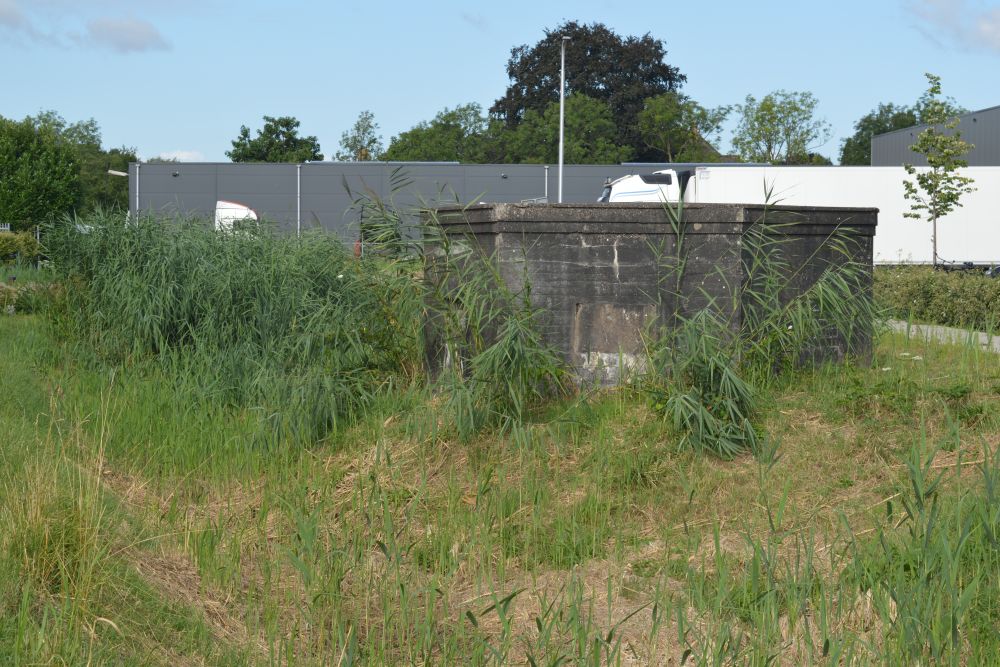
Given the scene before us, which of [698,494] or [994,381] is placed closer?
[698,494]

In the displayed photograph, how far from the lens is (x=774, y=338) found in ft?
25.6

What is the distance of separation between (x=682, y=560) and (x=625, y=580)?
327 millimetres

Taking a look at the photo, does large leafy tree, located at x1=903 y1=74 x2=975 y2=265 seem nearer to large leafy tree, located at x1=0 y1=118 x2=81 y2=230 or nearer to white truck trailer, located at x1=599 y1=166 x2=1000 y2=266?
white truck trailer, located at x1=599 y1=166 x2=1000 y2=266

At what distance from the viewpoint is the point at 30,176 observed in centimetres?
5497

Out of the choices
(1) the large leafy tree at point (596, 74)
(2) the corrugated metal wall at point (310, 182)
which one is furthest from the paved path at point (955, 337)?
(1) the large leafy tree at point (596, 74)

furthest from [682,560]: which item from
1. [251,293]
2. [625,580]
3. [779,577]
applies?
[251,293]

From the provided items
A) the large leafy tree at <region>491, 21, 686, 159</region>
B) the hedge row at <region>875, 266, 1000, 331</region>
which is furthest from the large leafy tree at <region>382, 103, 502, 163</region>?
the hedge row at <region>875, 266, 1000, 331</region>

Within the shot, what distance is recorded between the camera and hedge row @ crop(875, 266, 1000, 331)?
12812 millimetres

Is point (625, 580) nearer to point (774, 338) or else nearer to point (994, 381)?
point (774, 338)

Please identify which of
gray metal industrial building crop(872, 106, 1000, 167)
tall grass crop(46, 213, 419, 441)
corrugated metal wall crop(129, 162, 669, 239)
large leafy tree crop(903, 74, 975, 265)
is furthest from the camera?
corrugated metal wall crop(129, 162, 669, 239)

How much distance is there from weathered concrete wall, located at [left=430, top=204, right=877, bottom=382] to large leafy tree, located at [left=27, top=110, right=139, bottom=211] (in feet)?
180

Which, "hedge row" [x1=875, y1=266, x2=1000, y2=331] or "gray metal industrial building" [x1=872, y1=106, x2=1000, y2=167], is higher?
"gray metal industrial building" [x1=872, y1=106, x2=1000, y2=167]

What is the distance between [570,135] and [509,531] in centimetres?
4764

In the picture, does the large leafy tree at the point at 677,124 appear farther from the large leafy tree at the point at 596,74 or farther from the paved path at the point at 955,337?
the paved path at the point at 955,337
